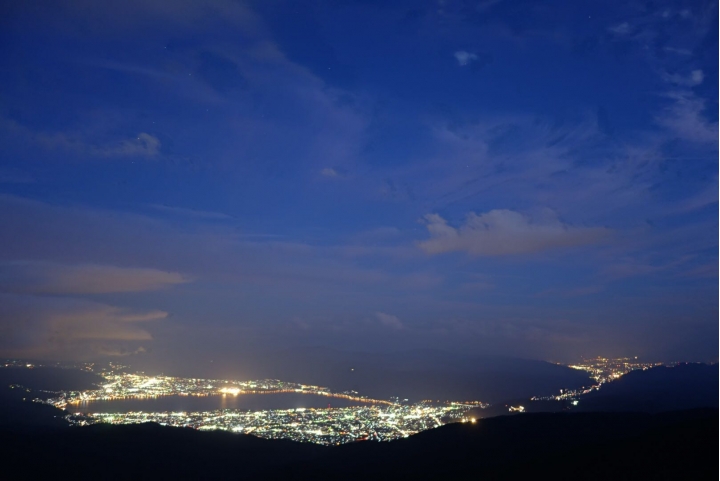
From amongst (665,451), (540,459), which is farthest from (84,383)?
(665,451)

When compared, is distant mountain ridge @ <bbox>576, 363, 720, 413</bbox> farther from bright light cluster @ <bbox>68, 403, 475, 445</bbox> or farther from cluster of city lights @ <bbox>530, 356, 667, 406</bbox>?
bright light cluster @ <bbox>68, 403, 475, 445</bbox>

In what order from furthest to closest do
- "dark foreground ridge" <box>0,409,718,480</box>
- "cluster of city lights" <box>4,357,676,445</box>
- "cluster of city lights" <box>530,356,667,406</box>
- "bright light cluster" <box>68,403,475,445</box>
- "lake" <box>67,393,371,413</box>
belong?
1. "cluster of city lights" <box>530,356,667,406</box>
2. "lake" <box>67,393,371,413</box>
3. "cluster of city lights" <box>4,357,676,445</box>
4. "bright light cluster" <box>68,403,475,445</box>
5. "dark foreground ridge" <box>0,409,718,480</box>

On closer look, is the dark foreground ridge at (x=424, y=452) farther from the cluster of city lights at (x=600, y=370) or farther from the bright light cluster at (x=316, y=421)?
the cluster of city lights at (x=600, y=370)

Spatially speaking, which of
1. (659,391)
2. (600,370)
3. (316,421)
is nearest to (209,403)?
(316,421)

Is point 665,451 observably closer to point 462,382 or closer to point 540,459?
point 540,459

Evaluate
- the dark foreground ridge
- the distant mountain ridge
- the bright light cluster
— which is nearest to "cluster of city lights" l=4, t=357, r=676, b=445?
the bright light cluster
